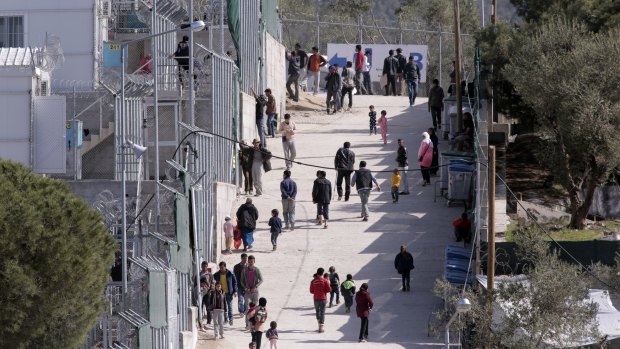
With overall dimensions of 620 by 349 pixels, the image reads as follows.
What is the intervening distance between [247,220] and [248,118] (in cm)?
763

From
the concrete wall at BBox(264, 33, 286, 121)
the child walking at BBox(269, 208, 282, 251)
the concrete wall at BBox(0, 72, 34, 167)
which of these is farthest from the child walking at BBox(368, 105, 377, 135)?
the concrete wall at BBox(0, 72, 34, 167)

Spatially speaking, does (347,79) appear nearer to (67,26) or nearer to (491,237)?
(67,26)

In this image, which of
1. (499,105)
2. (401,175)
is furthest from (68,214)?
(499,105)

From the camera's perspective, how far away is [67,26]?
40.8 meters

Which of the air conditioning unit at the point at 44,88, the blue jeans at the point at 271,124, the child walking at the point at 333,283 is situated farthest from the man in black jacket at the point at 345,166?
the air conditioning unit at the point at 44,88

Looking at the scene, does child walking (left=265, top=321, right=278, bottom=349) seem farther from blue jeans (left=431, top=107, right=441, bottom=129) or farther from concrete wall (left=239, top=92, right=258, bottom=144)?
blue jeans (left=431, top=107, right=441, bottom=129)

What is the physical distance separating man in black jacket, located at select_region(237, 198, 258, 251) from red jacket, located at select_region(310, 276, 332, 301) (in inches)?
154

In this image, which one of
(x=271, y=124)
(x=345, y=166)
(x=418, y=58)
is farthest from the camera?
(x=418, y=58)

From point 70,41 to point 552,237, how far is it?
1462 cm

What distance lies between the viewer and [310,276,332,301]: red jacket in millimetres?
29844

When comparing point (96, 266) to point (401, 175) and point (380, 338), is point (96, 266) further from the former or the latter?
point (401, 175)

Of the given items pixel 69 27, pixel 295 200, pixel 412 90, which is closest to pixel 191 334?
pixel 295 200

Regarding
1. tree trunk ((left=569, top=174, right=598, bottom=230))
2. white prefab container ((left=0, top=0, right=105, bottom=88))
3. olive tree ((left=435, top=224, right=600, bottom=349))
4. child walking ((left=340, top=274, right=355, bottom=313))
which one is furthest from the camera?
white prefab container ((left=0, top=0, right=105, bottom=88))

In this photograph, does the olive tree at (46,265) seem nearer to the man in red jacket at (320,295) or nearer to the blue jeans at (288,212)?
the man in red jacket at (320,295)
